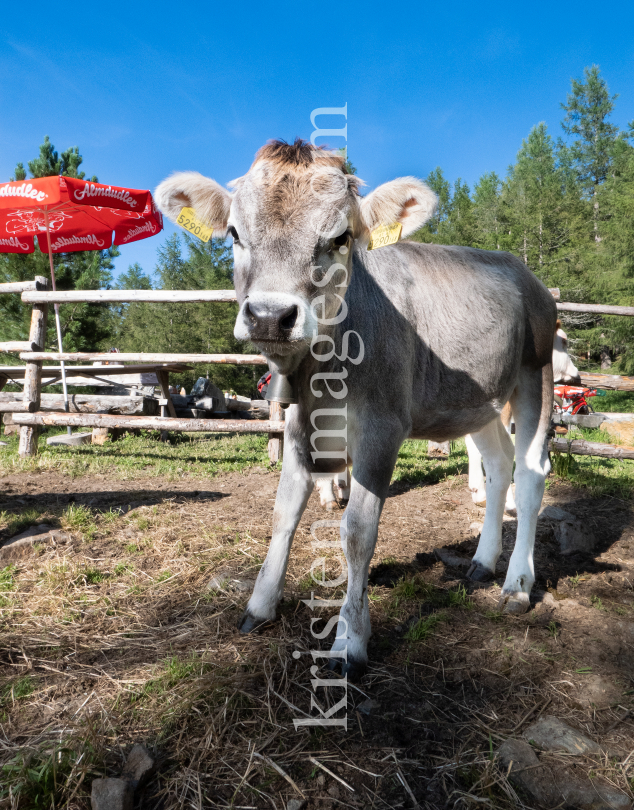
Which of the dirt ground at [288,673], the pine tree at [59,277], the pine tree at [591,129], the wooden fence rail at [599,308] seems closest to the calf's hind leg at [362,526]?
the dirt ground at [288,673]

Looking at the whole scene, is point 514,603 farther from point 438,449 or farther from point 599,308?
point 599,308

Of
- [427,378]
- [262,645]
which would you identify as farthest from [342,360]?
[262,645]

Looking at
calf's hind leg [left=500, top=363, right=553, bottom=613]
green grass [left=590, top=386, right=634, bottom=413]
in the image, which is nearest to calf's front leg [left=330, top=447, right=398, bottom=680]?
calf's hind leg [left=500, top=363, right=553, bottom=613]

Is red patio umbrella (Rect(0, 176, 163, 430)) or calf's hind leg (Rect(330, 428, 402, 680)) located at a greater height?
red patio umbrella (Rect(0, 176, 163, 430))

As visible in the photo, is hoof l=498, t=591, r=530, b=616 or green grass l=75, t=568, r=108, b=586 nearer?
hoof l=498, t=591, r=530, b=616

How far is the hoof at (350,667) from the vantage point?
2.01 m

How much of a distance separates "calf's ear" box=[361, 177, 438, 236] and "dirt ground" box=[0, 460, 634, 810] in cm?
181

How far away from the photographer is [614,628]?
2447 mm

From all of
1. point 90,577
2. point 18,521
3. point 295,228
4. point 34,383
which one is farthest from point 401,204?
point 34,383

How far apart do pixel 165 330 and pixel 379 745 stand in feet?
75.7

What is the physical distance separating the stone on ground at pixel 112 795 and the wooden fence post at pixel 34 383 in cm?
553

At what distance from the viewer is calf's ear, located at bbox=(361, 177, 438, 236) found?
2.07 m

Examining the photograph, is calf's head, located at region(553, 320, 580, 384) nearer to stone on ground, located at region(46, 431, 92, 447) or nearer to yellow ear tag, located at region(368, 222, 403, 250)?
yellow ear tag, located at region(368, 222, 403, 250)

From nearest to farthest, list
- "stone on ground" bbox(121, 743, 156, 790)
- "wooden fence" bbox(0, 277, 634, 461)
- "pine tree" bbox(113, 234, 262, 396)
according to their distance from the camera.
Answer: "stone on ground" bbox(121, 743, 156, 790), "wooden fence" bbox(0, 277, 634, 461), "pine tree" bbox(113, 234, 262, 396)
